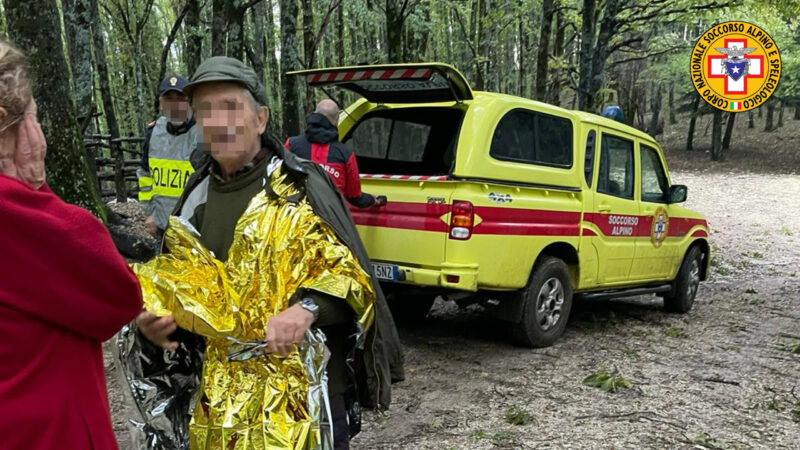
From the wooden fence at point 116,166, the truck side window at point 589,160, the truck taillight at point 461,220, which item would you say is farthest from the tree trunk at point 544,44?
the truck taillight at point 461,220

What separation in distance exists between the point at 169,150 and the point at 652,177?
17.4ft

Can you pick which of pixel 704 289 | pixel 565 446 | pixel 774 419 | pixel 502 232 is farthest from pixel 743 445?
pixel 704 289

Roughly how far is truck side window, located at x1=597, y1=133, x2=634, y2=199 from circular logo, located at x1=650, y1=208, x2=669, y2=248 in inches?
24.2

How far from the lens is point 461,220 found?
4.97 meters

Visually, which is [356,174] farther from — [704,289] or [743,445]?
[704,289]

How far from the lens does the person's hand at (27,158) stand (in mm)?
1344

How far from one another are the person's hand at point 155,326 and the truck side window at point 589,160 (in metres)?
4.96

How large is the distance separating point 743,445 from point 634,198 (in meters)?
3.39

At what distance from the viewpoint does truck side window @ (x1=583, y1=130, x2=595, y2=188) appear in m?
6.17

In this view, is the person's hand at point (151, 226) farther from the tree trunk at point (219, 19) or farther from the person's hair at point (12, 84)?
the tree trunk at point (219, 19)

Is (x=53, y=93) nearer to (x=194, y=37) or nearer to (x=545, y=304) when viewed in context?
(x=545, y=304)

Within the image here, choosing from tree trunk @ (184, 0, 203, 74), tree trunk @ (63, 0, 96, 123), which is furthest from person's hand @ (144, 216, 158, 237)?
tree trunk @ (184, 0, 203, 74)

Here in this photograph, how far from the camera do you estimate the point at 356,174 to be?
5492 mm

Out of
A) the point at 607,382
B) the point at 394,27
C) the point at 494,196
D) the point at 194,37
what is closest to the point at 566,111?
the point at 494,196
